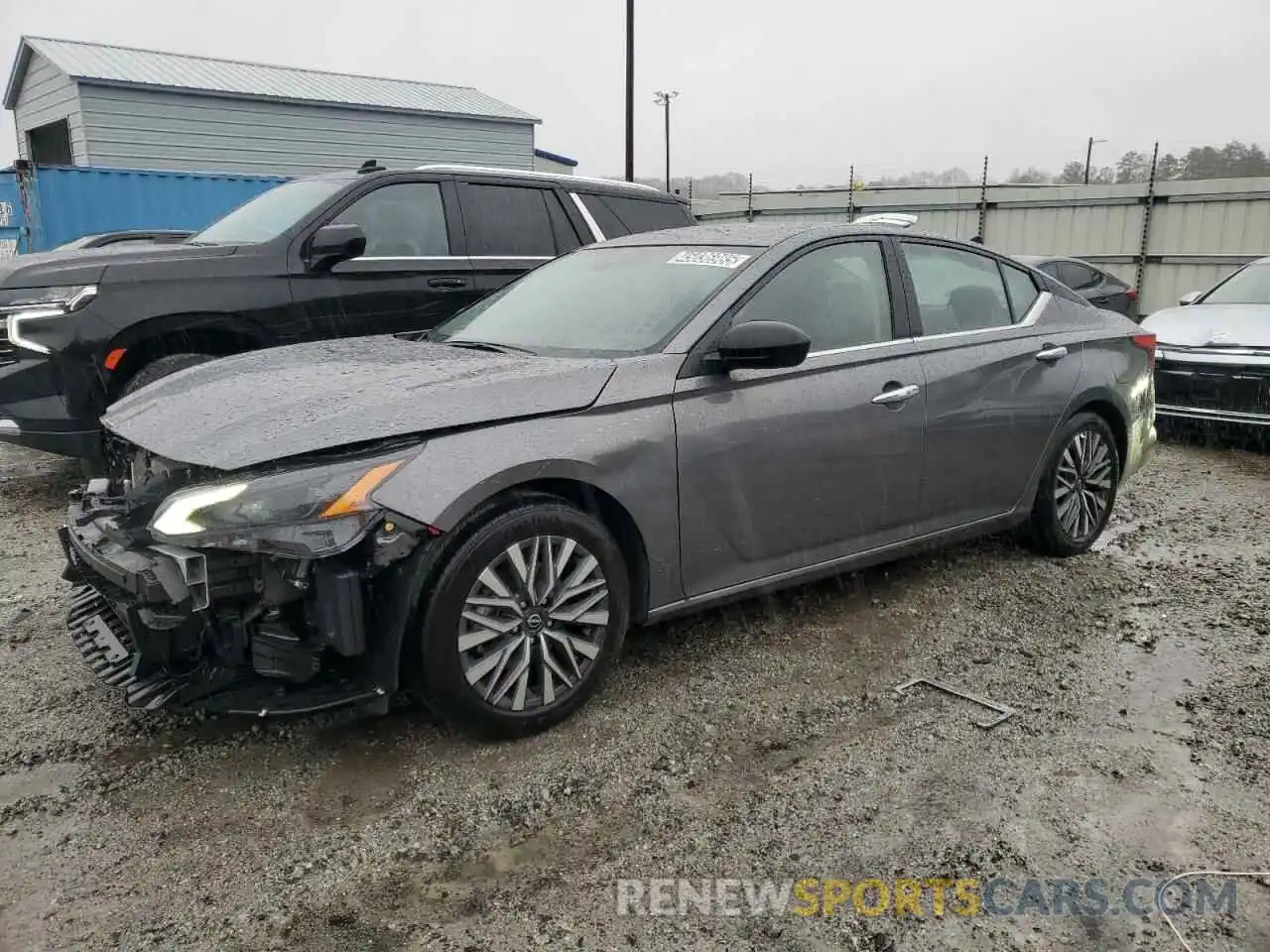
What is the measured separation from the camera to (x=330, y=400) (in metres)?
2.98

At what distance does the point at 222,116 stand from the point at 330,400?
64.4 ft

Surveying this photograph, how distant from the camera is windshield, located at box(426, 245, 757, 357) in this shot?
3.59 metres

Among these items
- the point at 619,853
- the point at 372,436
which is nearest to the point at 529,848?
the point at 619,853

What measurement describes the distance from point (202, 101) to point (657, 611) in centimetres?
1983

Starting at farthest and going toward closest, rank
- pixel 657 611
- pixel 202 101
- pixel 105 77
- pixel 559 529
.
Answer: pixel 202 101
pixel 105 77
pixel 657 611
pixel 559 529

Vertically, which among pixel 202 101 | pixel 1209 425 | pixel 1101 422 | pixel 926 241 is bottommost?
pixel 1209 425

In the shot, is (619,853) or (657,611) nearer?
(619,853)

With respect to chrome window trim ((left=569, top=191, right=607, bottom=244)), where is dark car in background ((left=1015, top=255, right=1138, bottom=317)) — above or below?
below

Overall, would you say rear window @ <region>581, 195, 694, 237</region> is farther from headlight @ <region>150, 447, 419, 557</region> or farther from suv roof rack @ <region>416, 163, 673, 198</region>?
headlight @ <region>150, 447, 419, 557</region>

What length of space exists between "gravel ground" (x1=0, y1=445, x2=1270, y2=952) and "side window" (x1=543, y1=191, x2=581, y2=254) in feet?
10.9

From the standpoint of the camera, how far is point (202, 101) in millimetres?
19469

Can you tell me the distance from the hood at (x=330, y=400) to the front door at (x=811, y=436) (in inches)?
20.3

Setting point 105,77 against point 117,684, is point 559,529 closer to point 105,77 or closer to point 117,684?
point 117,684

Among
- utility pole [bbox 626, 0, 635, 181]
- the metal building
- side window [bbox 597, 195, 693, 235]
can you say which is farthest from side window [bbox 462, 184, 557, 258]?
utility pole [bbox 626, 0, 635, 181]
